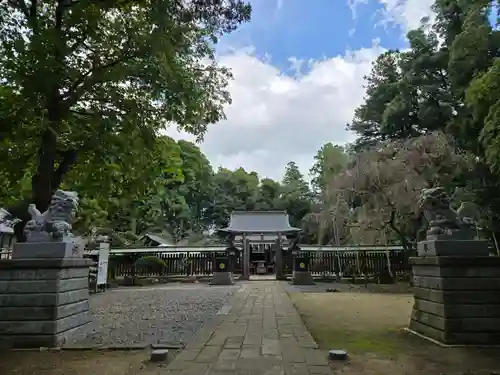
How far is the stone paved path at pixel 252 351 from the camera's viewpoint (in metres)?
3.20

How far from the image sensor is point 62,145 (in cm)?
756

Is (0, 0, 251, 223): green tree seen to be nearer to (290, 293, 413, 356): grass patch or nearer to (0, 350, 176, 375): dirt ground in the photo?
(0, 350, 176, 375): dirt ground

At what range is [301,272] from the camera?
50.0ft

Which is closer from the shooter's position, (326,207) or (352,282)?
(352,282)

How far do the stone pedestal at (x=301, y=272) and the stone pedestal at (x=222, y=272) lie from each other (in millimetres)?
2569

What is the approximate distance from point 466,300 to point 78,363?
4124 mm

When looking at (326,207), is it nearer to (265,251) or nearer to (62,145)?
(265,251)

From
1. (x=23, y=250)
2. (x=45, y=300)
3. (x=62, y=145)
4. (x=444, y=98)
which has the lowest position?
(x=45, y=300)

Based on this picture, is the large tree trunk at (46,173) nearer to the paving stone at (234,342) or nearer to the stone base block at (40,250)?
the stone base block at (40,250)

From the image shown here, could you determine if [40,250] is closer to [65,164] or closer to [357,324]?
[65,164]

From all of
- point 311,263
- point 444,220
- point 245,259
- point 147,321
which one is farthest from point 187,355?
point 245,259

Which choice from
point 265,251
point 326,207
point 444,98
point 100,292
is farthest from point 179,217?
point 444,98

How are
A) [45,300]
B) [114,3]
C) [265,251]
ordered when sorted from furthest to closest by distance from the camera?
[265,251] < [114,3] < [45,300]

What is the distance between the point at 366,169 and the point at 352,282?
16.6ft
